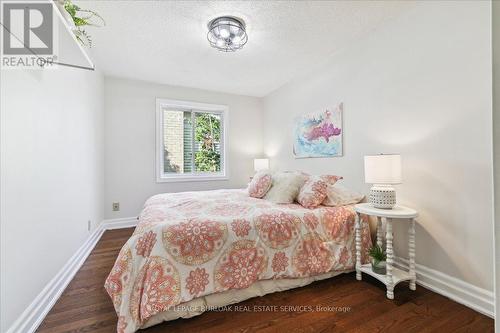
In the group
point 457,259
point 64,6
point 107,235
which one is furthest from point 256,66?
point 107,235

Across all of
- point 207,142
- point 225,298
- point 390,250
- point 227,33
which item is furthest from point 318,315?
point 207,142

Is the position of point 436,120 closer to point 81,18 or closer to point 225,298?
point 225,298

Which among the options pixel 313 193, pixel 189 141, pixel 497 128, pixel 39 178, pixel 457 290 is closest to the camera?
pixel 497 128

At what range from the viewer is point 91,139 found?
2.70 meters

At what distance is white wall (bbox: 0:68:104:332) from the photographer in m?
1.18

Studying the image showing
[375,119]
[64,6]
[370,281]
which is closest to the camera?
[64,6]

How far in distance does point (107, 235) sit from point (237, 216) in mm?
2406

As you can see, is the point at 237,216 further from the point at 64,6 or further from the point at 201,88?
the point at 201,88

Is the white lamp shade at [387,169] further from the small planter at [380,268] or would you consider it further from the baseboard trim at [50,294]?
the baseboard trim at [50,294]

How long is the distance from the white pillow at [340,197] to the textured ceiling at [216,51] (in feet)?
5.38

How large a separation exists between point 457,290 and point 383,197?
0.81 meters

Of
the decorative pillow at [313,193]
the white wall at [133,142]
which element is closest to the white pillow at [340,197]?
the decorative pillow at [313,193]

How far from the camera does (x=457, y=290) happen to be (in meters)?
1.63

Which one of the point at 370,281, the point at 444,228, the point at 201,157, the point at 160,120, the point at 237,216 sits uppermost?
the point at 160,120
